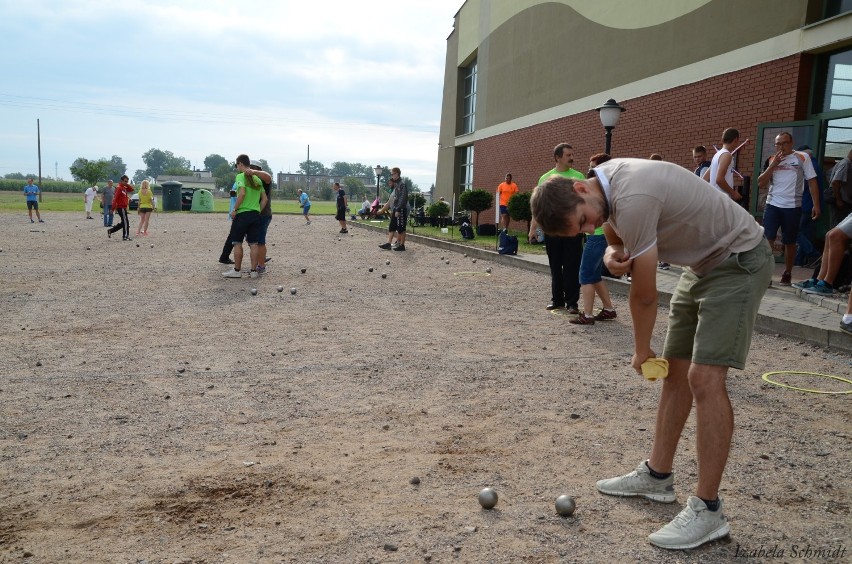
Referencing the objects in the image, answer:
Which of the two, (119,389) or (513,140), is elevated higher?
(513,140)

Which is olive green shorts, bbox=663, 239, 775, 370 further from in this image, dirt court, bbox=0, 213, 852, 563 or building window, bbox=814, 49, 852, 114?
building window, bbox=814, 49, 852, 114

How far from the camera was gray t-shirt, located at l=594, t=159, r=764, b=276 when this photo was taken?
2.84 meters

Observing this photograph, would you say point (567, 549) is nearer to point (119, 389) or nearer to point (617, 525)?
point (617, 525)

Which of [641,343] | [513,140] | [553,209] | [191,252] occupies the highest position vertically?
[513,140]

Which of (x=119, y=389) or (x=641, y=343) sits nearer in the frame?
(x=641, y=343)

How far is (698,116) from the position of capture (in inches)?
587

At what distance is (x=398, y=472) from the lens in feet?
12.2

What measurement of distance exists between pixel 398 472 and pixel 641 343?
1506 millimetres

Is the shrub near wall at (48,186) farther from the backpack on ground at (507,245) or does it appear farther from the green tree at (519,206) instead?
the backpack on ground at (507,245)

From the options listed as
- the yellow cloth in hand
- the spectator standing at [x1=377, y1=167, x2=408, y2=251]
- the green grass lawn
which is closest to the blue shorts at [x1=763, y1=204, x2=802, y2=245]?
the yellow cloth in hand

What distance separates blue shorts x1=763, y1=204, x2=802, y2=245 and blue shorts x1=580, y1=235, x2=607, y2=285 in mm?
3389

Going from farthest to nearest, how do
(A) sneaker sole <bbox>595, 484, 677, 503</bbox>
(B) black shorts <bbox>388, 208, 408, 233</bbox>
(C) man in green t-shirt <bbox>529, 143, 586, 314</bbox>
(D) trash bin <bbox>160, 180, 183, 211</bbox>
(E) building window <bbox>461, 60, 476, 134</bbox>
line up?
(D) trash bin <bbox>160, 180, 183, 211</bbox>, (E) building window <bbox>461, 60, 476, 134</bbox>, (B) black shorts <bbox>388, 208, 408, 233</bbox>, (C) man in green t-shirt <bbox>529, 143, 586, 314</bbox>, (A) sneaker sole <bbox>595, 484, 677, 503</bbox>

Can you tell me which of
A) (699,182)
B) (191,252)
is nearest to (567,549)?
(699,182)

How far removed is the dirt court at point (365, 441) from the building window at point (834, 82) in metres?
6.38
